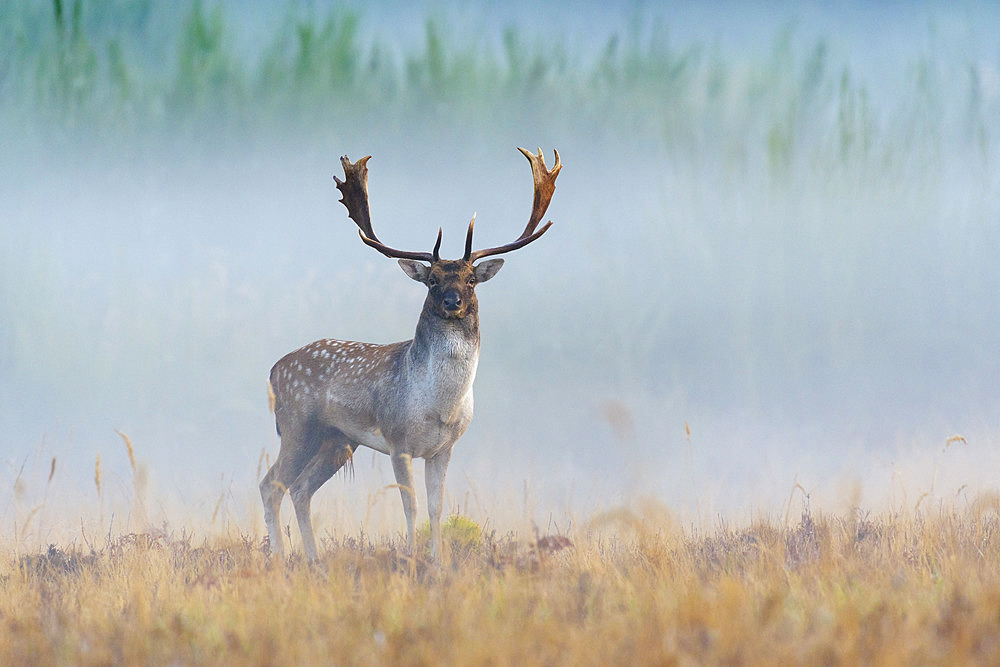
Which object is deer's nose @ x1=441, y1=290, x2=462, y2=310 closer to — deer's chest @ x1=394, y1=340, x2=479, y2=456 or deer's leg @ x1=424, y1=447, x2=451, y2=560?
deer's chest @ x1=394, y1=340, x2=479, y2=456

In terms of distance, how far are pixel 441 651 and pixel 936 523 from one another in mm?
6451

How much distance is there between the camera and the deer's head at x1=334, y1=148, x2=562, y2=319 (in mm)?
8883

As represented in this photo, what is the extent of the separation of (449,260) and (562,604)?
12.7ft

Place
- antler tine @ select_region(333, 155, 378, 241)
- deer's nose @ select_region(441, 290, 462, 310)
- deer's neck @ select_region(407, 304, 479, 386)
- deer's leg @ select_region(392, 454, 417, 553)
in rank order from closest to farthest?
deer's nose @ select_region(441, 290, 462, 310) → deer's neck @ select_region(407, 304, 479, 386) → deer's leg @ select_region(392, 454, 417, 553) → antler tine @ select_region(333, 155, 378, 241)

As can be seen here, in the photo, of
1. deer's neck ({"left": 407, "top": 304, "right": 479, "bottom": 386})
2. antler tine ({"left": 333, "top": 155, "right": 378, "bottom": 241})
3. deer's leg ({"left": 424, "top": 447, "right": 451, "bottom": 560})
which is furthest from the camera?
antler tine ({"left": 333, "top": 155, "right": 378, "bottom": 241})

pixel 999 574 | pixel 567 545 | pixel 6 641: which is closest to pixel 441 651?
pixel 6 641

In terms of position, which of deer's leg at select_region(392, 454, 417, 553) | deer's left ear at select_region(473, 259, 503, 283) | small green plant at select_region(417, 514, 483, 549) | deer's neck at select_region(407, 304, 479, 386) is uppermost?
deer's left ear at select_region(473, 259, 503, 283)

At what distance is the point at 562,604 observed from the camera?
600cm

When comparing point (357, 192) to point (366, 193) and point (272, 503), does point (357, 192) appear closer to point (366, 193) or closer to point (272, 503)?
point (366, 193)

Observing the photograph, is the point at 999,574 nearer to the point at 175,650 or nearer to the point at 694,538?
the point at 694,538

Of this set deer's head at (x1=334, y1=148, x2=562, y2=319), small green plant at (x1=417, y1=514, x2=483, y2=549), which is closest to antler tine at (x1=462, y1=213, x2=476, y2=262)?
deer's head at (x1=334, y1=148, x2=562, y2=319)

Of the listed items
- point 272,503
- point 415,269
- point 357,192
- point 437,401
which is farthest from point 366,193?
point 272,503

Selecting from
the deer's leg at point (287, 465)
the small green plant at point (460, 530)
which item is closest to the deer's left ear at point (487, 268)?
the small green plant at point (460, 530)

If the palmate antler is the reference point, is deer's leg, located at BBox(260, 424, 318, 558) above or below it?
below
